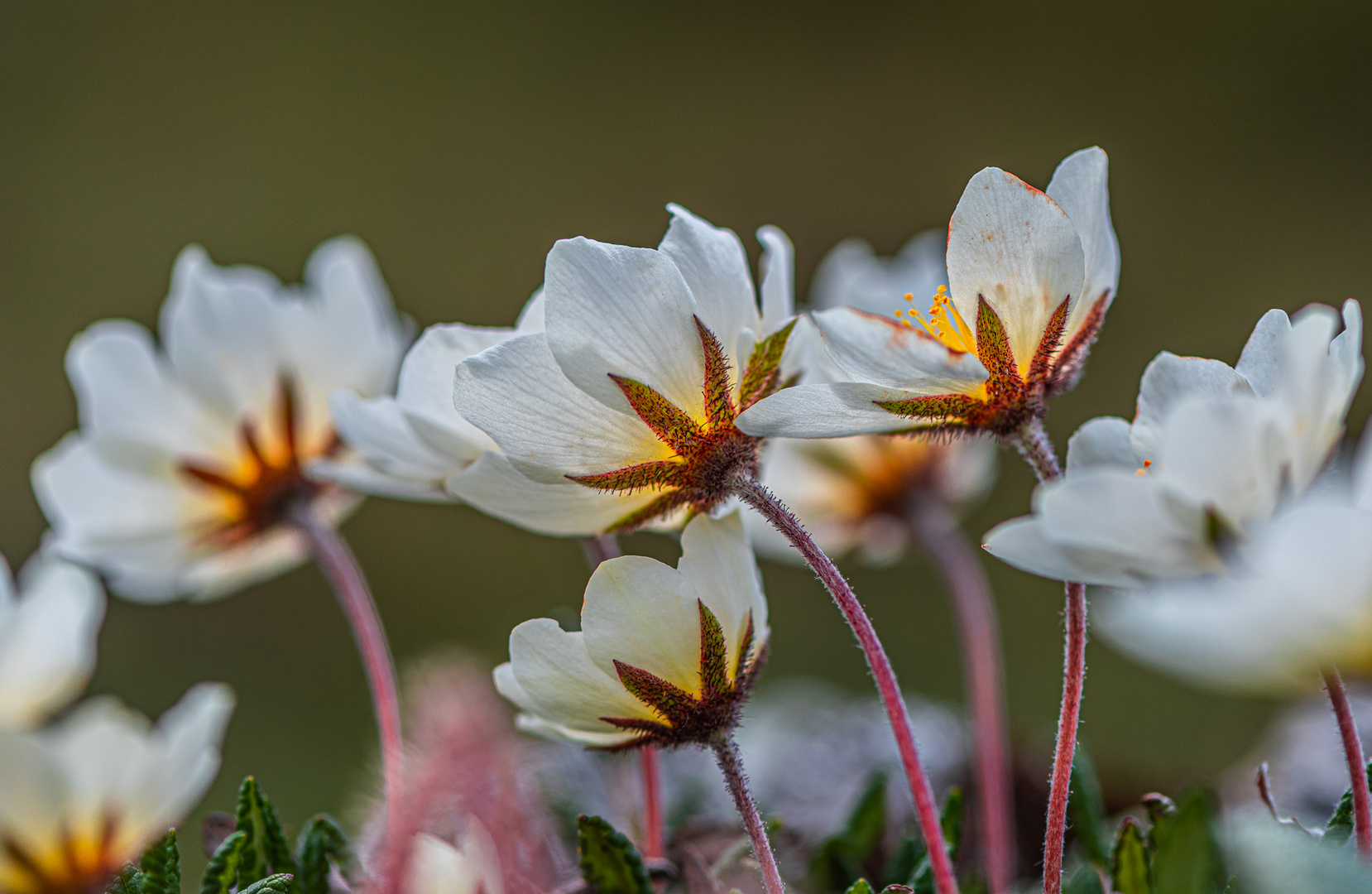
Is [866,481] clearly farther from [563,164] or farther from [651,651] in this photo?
[563,164]

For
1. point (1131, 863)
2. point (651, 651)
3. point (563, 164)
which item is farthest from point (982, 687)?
point (563, 164)

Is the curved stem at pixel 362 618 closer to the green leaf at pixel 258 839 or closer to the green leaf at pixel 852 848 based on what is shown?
the green leaf at pixel 258 839

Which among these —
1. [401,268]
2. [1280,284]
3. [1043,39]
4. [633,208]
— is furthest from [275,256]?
[1280,284]

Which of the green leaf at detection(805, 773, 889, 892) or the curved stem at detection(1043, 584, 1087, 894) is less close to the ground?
the curved stem at detection(1043, 584, 1087, 894)

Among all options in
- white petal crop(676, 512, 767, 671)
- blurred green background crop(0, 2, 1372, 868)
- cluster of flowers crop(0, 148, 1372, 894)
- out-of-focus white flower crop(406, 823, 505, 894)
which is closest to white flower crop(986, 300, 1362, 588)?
cluster of flowers crop(0, 148, 1372, 894)

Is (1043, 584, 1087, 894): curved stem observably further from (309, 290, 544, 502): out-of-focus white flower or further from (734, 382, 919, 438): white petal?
(309, 290, 544, 502): out-of-focus white flower

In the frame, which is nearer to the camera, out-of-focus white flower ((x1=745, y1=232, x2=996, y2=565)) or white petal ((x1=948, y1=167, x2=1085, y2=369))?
white petal ((x1=948, y1=167, x2=1085, y2=369))
